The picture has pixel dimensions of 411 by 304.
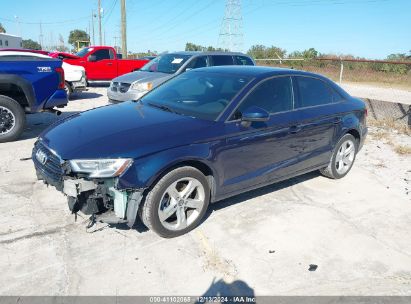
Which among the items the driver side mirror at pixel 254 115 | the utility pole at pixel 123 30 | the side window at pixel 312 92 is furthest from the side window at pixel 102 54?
the driver side mirror at pixel 254 115

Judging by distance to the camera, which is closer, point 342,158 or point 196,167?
point 196,167

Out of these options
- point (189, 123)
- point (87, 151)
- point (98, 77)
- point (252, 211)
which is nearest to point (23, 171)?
point (87, 151)

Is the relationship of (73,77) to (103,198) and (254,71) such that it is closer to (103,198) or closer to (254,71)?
(254,71)

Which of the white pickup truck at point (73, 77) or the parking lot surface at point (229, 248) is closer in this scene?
the parking lot surface at point (229, 248)

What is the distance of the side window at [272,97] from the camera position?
4254mm

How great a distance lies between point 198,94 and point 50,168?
190 centimetres

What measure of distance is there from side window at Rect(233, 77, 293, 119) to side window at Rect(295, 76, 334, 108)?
21 cm

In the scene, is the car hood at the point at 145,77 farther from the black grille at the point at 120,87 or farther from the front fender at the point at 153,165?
the front fender at the point at 153,165

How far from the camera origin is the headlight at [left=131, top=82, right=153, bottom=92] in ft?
30.6

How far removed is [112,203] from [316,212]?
8.18 feet

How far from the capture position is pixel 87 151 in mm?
3391

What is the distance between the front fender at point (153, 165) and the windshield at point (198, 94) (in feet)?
1.91

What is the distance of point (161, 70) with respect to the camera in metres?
10.3

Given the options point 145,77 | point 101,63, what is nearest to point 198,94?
point 145,77
